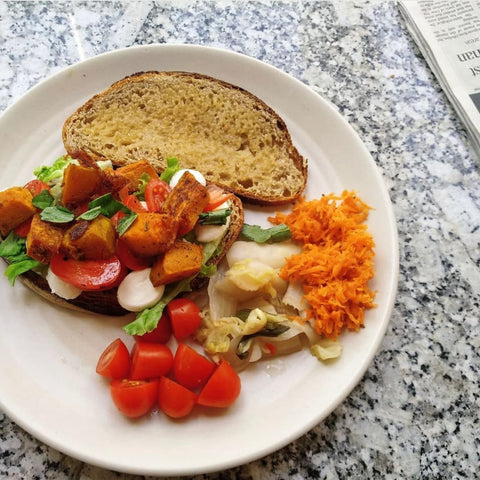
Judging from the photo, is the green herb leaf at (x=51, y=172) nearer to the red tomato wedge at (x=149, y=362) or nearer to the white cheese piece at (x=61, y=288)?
the white cheese piece at (x=61, y=288)

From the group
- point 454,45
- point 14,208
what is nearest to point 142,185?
point 14,208

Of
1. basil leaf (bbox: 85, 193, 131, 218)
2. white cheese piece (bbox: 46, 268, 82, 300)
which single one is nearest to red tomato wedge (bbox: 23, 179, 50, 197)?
basil leaf (bbox: 85, 193, 131, 218)

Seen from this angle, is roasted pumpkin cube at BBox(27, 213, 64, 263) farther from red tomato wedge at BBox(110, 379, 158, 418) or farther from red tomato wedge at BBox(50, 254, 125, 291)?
red tomato wedge at BBox(110, 379, 158, 418)

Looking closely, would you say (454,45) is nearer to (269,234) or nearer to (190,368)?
(269,234)

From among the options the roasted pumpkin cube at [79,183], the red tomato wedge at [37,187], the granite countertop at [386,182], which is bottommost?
the granite countertop at [386,182]

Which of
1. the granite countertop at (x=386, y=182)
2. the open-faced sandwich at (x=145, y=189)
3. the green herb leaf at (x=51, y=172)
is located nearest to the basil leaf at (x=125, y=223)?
the open-faced sandwich at (x=145, y=189)
